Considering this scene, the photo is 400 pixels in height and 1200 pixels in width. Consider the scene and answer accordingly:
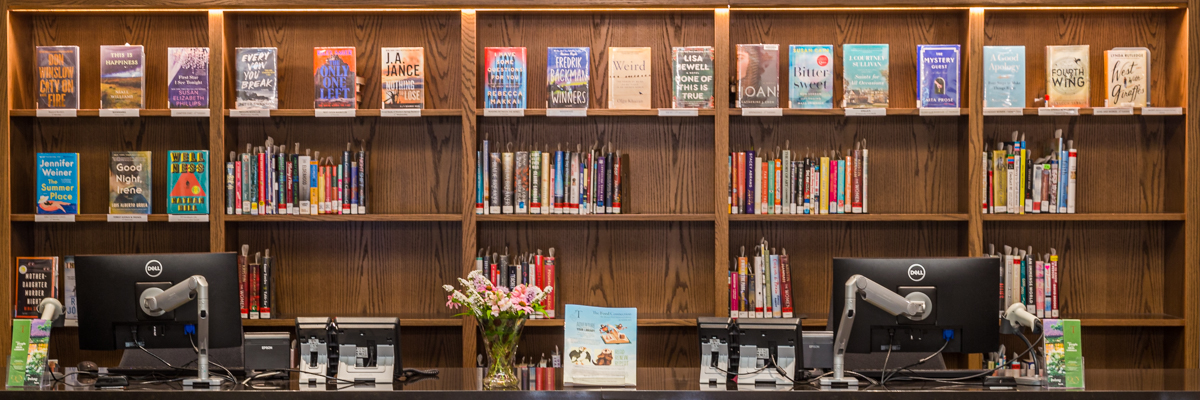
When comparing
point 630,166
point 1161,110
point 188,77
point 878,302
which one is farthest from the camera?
point 630,166

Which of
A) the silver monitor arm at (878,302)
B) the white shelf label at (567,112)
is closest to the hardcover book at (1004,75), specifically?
the silver monitor arm at (878,302)

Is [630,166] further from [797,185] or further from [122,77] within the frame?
[122,77]

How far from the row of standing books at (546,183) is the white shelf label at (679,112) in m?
0.27

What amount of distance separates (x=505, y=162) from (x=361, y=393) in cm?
143

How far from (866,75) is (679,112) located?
0.77m

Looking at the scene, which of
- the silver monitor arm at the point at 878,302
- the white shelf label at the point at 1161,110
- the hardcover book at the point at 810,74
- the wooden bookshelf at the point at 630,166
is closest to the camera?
the silver monitor arm at the point at 878,302

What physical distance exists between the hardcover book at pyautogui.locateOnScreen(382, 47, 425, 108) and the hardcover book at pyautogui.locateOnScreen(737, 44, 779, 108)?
1.29 metres

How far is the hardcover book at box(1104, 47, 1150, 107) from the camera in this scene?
323 centimetres

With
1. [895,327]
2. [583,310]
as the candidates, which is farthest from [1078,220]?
[583,310]

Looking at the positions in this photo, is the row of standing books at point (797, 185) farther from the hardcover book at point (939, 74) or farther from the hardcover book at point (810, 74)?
the hardcover book at point (939, 74)

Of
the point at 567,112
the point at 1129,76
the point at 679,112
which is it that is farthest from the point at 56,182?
the point at 1129,76

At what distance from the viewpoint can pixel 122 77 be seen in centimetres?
330

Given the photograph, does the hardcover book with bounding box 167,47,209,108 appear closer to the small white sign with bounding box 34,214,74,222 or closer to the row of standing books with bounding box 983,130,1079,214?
the small white sign with bounding box 34,214,74,222

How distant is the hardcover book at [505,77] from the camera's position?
128 inches
